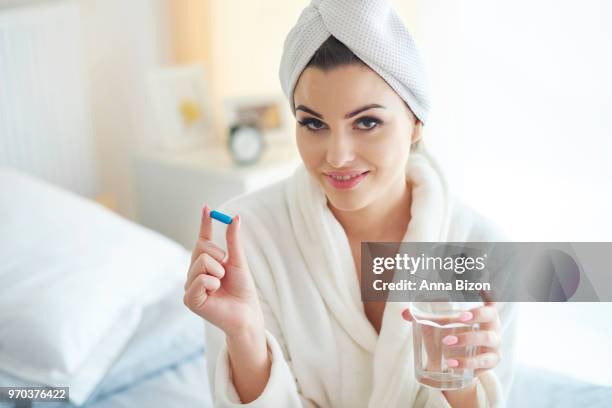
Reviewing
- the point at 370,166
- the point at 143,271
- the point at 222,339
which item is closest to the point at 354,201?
the point at 370,166

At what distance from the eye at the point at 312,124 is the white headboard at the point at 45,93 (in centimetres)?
154

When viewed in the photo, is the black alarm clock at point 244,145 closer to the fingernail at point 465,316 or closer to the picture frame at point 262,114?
the picture frame at point 262,114

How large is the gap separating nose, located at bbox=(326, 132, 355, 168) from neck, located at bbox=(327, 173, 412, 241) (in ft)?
0.62

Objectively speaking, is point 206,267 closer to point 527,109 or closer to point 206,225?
point 206,225

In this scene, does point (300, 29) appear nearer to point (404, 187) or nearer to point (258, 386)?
point (404, 187)

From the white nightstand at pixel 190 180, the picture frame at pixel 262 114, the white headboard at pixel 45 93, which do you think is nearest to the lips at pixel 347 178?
the white nightstand at pixel 190 180

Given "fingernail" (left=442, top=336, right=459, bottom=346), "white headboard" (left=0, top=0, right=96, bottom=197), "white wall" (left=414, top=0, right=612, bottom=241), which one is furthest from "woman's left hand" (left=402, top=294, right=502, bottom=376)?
"white headboard" (left=0, top=0, right=96, bottom=197)

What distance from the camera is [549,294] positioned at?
3.92ft

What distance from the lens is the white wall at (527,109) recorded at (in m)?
1.91

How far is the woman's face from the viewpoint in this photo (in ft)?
3.55

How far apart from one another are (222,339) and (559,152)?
122 cm

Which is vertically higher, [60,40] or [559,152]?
[60,40]

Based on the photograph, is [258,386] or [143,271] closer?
[258,386]

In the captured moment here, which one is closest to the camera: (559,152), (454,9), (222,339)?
(222,339)
